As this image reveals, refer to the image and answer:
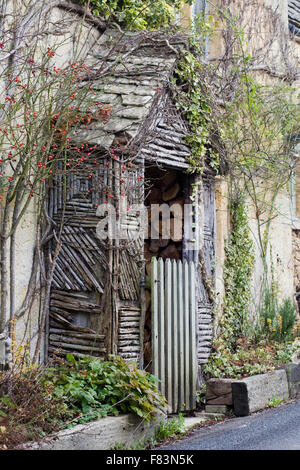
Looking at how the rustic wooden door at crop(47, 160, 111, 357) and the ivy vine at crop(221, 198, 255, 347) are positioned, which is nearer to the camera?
the rustic wooden door at crop(47, 160, 111, 357)

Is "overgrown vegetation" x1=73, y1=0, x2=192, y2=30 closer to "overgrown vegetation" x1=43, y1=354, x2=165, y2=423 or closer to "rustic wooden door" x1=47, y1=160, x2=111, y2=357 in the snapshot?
"rustic wooden door" x1=47, y1=160, x2=111, y2=357

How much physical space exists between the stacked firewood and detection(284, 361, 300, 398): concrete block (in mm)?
1777

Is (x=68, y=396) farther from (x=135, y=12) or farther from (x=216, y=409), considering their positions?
(x=135, y=12)

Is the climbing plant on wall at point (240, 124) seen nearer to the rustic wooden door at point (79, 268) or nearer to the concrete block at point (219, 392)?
the concrete block at point (219, 392)

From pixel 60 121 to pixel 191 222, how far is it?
2382 mm

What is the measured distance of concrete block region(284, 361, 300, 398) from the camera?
7816mm

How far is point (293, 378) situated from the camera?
25.9 ft

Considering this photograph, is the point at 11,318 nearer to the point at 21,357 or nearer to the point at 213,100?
the point at 21,357

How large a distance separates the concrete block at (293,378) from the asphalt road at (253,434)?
865mm

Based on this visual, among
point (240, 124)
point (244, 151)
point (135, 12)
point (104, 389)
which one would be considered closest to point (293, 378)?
point (104, 389)

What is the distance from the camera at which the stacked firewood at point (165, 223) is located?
→ 7898 mm

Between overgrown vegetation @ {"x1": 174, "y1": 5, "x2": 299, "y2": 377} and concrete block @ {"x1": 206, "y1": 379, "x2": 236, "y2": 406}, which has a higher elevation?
overgrown vegetation @ {"x1": 174, "y1": 5, "x2": 299, "y2": 377}

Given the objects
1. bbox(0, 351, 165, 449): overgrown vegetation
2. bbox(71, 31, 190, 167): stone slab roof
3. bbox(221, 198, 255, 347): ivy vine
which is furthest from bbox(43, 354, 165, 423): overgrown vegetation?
bbox(221, 198, 255, 347): ivy vine

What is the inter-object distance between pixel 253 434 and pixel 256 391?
1256mm
